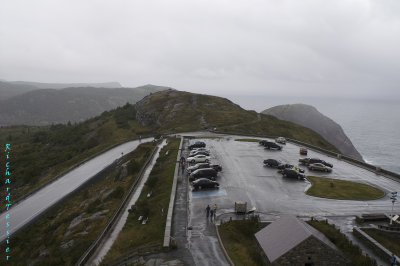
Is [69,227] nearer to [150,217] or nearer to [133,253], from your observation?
[150,217]

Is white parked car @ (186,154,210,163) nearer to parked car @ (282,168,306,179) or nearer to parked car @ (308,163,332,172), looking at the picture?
parked car @ (282,168,306,179)

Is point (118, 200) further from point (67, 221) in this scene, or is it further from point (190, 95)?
point (190, 95)

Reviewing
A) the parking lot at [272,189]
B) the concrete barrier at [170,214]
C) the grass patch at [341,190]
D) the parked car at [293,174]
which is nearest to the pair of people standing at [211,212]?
the parking lot at [272,189]

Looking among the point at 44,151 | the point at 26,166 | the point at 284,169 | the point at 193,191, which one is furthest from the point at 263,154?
the point at 44,151

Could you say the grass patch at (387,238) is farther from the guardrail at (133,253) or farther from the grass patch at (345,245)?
the guardrail at (133,253)

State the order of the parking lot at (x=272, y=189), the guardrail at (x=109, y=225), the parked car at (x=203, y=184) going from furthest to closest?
the parked car at (x=203, y=184), the parking lot at (x=272, y=189), the guardrail at (x=109, y=225)
